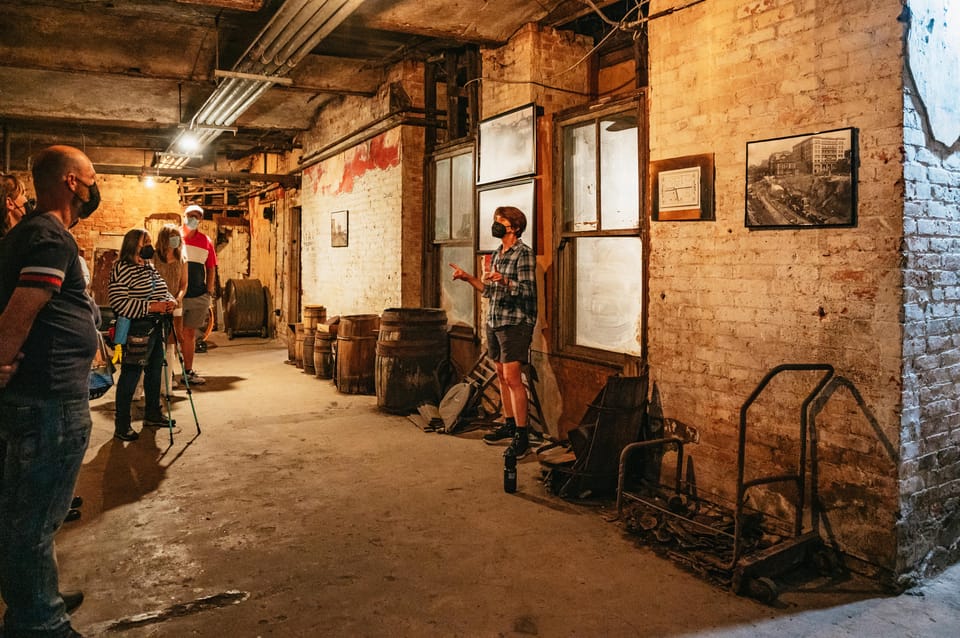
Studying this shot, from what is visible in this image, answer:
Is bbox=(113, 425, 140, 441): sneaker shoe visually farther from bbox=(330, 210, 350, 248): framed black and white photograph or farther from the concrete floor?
bbox=(330, 210, 350, 248): framed black and white photograph

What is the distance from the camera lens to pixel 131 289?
5.54m

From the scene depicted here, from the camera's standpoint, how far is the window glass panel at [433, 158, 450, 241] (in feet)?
25.1

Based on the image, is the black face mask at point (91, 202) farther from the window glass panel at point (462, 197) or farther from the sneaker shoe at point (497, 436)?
the window glass panel at point (462, 197)

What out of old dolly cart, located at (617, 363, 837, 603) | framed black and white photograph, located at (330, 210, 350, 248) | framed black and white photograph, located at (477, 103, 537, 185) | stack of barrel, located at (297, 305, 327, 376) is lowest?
old dolly cart, located at (617, 363, 837, 603)

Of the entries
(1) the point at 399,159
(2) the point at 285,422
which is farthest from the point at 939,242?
(1) the point at 399,159

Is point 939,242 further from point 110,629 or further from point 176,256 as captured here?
point 176,256

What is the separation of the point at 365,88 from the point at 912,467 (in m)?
7.21

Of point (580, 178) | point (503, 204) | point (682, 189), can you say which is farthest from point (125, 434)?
point (682, 189)

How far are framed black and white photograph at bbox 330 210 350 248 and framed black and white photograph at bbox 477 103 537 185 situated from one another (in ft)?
11.2

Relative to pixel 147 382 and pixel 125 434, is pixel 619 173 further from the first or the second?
pixel 125 434

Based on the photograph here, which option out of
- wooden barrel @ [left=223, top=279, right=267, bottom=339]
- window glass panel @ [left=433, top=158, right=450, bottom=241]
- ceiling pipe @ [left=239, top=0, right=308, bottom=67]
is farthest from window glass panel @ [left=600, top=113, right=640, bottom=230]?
wooden barrel @ [left=223, top=279, right=267, bottom=339]

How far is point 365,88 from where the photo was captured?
8.54 metres

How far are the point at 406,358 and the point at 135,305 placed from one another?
2.36 meters

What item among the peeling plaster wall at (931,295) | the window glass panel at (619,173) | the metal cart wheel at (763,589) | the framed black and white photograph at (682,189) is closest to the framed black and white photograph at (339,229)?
the window glass panel at (619,173)
